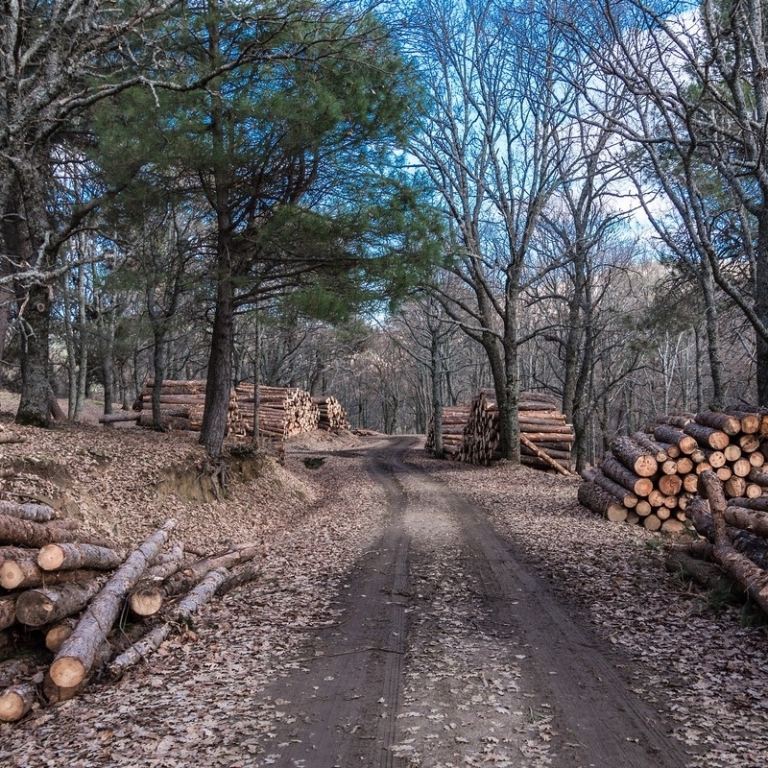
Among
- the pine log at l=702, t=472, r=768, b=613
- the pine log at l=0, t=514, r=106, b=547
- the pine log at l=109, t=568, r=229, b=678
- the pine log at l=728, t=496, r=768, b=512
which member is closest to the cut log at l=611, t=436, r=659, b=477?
the pine log at l=702, t=472, r=768, b=613

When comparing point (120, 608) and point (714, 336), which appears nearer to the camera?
point (120, 608)

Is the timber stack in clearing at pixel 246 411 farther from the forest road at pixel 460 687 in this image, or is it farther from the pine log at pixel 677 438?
the forest road at pixel 460 687

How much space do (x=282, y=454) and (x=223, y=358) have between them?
6012mm

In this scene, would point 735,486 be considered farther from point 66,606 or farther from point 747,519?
point 66,606

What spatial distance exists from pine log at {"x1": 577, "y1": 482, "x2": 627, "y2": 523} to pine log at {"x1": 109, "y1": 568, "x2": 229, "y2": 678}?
265 inches

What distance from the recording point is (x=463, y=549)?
8.95 meters

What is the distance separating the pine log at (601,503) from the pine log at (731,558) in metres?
3.26

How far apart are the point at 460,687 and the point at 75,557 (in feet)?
10.8

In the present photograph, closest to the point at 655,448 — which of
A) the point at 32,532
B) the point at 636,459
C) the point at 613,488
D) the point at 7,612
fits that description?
the point at 636,459

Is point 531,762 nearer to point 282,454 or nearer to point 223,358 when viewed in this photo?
point 223,358

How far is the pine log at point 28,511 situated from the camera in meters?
5.15

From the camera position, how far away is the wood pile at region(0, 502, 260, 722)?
4.38 m

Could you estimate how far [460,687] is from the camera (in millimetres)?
4473

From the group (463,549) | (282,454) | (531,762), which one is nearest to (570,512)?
(463,549)
